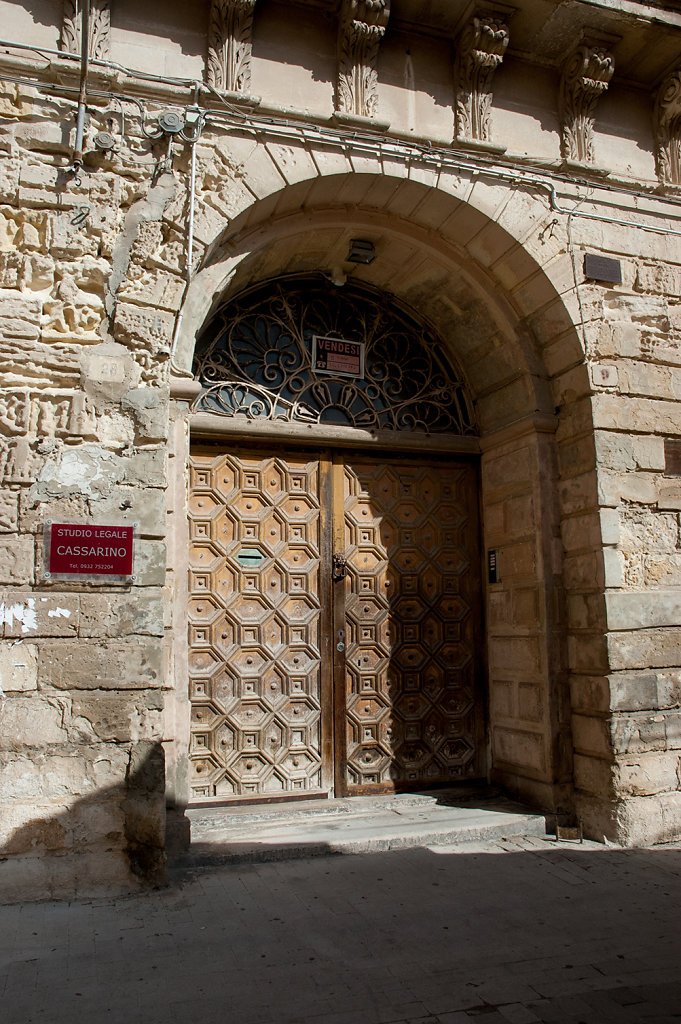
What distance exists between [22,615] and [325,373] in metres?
2.66

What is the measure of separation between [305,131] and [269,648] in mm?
3213

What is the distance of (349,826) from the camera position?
464cm

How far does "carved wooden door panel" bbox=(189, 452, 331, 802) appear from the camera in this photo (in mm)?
4848

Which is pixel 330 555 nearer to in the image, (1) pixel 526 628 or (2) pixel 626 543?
(1) pixel 526 628

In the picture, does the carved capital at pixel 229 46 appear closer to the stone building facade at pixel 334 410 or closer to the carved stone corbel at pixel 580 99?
the stone building facade at pixel 334 410

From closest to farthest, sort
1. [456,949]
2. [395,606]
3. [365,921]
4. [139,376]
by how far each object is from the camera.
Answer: [456,949], [365,921], [139,376], [395,606]

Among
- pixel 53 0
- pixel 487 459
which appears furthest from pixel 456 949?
pixel 53 0

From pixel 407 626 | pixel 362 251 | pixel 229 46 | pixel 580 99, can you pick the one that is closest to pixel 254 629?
pixel 407 626

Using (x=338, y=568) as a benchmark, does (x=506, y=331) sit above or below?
Result: above

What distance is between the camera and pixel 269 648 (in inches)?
198

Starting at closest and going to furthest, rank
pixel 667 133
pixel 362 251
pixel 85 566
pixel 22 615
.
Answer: pixel 22 615, pixel 85 566, pixel 362 251, pixel 667 133

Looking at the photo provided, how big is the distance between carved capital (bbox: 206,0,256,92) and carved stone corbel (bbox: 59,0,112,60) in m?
0.57

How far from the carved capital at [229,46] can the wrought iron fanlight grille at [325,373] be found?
131 cm

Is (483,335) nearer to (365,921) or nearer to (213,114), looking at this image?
(213,114)
